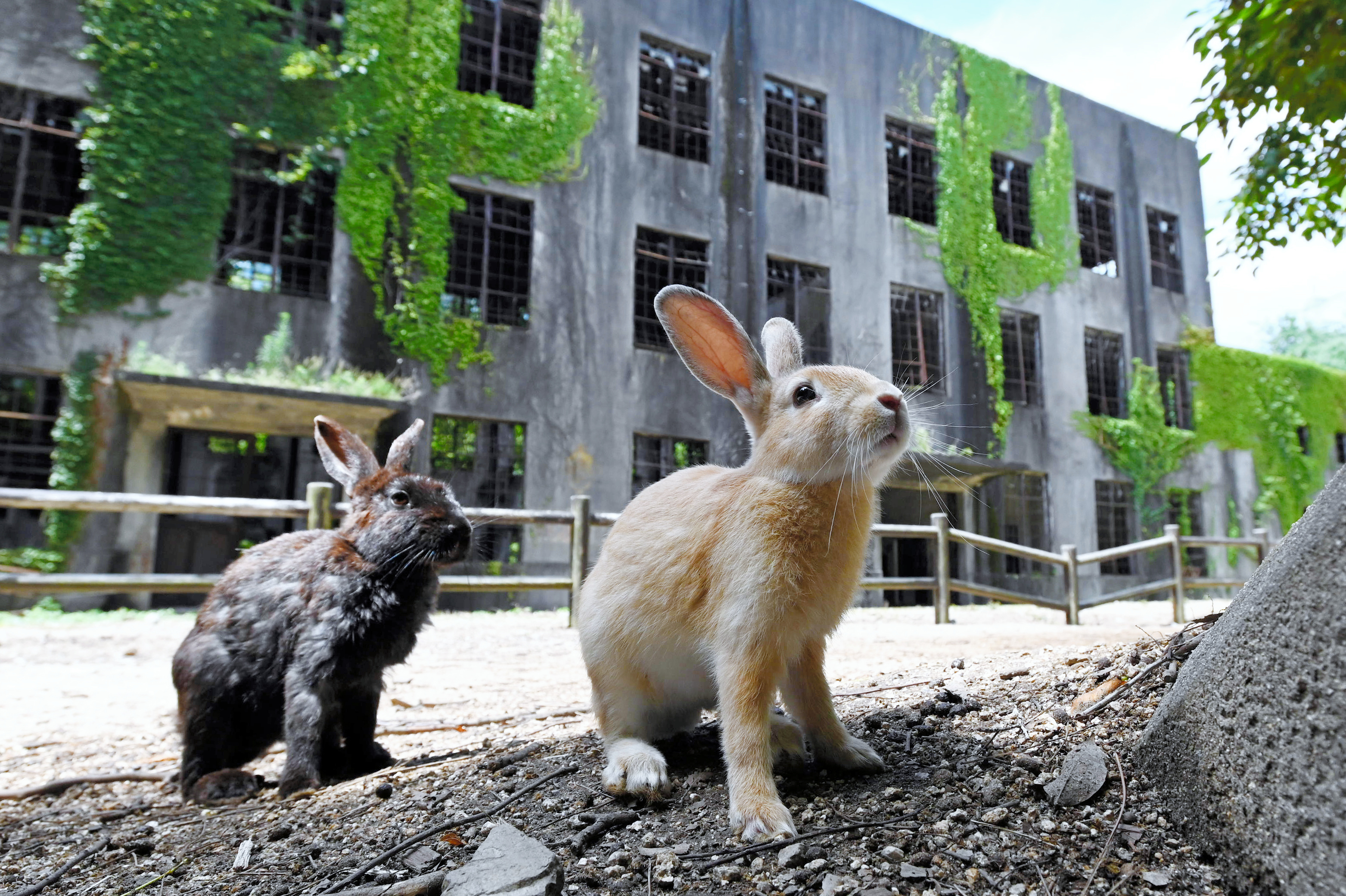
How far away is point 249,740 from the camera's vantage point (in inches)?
121

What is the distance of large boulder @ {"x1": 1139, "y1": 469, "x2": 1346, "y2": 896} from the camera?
1.29m

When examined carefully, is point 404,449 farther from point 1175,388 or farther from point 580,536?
point 1175,388

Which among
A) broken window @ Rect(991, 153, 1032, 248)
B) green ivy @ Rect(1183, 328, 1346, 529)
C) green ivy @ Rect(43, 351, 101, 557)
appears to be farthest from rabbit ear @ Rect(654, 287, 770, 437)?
green ivy @ Rect(1183, 328, 1346, 529)

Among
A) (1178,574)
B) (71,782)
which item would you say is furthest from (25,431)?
(1178,574)

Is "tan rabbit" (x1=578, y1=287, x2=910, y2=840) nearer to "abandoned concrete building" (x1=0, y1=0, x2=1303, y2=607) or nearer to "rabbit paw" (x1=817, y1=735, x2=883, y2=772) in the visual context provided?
"rabbit paw" (x1=817, y1=735, x2=883, y2=772)

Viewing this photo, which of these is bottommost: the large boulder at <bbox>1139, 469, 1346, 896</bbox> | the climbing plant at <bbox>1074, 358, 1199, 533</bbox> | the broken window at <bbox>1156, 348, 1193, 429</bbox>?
the large boulder at <bbox>1139, 469, 1346, 896</bbox>

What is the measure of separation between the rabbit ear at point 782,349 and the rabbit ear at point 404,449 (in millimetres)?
1523

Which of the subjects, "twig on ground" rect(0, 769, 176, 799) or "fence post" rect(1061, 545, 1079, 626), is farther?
"fence post" rect(1061, 545, 1079, 626)

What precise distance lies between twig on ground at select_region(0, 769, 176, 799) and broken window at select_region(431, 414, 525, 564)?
25.9ft

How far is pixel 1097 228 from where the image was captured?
18.9 meters

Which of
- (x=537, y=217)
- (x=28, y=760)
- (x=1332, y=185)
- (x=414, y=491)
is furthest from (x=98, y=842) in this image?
(x=537, y=217)

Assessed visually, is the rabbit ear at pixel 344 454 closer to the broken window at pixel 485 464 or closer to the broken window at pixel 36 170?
the broken window at pixel 485 464

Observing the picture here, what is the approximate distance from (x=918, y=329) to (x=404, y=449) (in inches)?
563

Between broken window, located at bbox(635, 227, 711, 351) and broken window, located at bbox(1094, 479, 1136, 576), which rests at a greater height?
broken window, located at bbox(635, 227, 711, 351)
